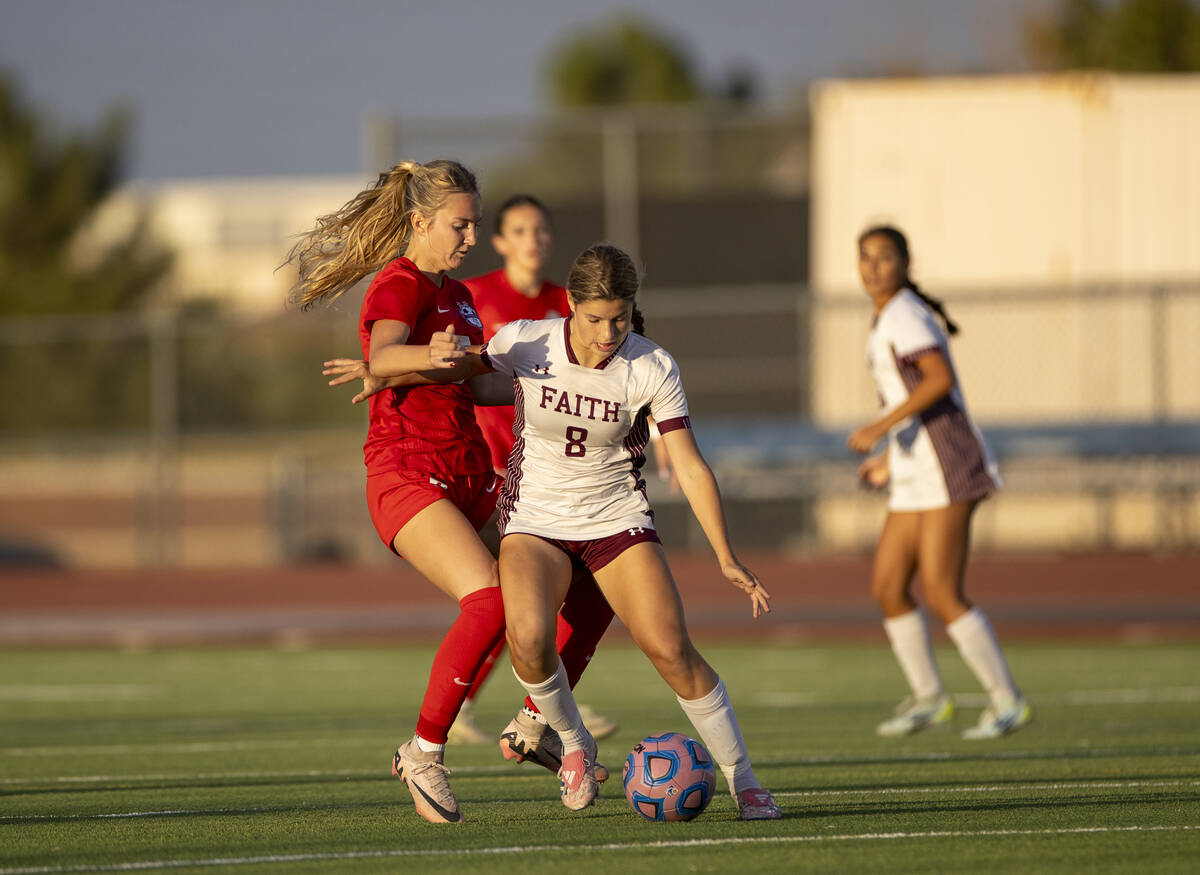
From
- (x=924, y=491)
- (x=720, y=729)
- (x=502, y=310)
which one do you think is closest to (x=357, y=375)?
(x=720, y=729)

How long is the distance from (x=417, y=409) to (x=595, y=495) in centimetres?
76

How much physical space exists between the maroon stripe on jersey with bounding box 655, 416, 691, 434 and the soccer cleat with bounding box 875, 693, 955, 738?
10.5 feet

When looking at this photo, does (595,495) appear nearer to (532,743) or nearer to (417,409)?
(417,409)

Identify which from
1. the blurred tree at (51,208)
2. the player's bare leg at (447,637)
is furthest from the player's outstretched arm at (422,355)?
the blurred tree at (51,208)

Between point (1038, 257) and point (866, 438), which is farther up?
point (1038, 257)

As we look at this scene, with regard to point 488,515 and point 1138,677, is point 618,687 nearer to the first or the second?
point 1138,677

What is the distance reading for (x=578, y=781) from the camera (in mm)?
5637

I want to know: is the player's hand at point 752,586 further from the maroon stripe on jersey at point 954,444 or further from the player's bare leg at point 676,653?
the maroon stripe on jersey at point 954,444

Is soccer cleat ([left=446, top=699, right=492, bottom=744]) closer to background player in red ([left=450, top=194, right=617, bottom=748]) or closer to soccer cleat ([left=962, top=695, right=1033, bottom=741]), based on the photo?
background player in red ([left=450, top=194, right=617, bottom=748])

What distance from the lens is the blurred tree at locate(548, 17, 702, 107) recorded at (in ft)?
182

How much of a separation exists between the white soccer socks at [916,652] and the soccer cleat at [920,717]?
0.13 ft

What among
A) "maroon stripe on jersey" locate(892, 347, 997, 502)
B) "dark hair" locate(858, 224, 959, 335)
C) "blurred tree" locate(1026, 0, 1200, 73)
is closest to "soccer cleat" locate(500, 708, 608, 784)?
"maroon stripe on jersey" locate(892, 347, 997, 502)

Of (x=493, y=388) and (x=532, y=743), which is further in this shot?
(x=532, y=743)

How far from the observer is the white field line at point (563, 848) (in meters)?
4.68
